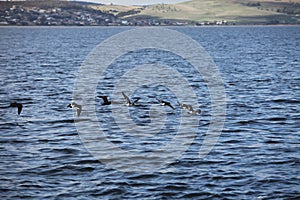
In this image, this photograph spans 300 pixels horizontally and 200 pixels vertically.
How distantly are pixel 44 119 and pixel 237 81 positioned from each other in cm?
2541

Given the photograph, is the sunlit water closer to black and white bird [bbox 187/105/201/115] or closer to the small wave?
the small wave

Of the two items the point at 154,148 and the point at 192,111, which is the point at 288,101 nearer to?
the point at 192,111

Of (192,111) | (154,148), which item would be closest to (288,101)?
(192,111)

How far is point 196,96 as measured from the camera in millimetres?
41500

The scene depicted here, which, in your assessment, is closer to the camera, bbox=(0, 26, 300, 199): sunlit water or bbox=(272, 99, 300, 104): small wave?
bbox=(0, 26, 300, 199): sunlit water

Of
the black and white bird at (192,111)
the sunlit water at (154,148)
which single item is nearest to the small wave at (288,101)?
the sunlit water at (154,148)

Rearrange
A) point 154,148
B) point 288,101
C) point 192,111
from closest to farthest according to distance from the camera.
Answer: point 154,148, point 192,111, point 288,101

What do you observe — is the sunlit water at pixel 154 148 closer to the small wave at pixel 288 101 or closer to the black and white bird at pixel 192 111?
the small wave at pixel 288 101

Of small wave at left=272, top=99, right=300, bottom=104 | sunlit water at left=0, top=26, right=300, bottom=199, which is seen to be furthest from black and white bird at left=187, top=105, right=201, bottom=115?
small wave at left=272, top=99, right=300, bottom=104

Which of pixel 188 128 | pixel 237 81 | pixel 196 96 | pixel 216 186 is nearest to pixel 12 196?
pixel 216 186

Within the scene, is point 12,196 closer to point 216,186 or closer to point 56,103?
point 216,186

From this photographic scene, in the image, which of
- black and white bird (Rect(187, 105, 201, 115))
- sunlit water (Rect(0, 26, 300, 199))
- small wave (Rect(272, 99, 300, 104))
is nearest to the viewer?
sunlit water (Rect(0, 26, 300, 199))

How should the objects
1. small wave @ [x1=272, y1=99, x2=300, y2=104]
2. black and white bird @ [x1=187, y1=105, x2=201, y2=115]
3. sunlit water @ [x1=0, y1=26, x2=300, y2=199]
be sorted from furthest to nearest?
small wave @ [x1=272, y1=99, x2=300, y2=104] → black and white bird @ [x1=187, y1=105, x2=201, y2=115] → sunlit water @ [x1=0, y1=26, x2=300, y2=199]

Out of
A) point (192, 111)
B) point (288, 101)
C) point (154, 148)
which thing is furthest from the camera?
point (288, 101)
